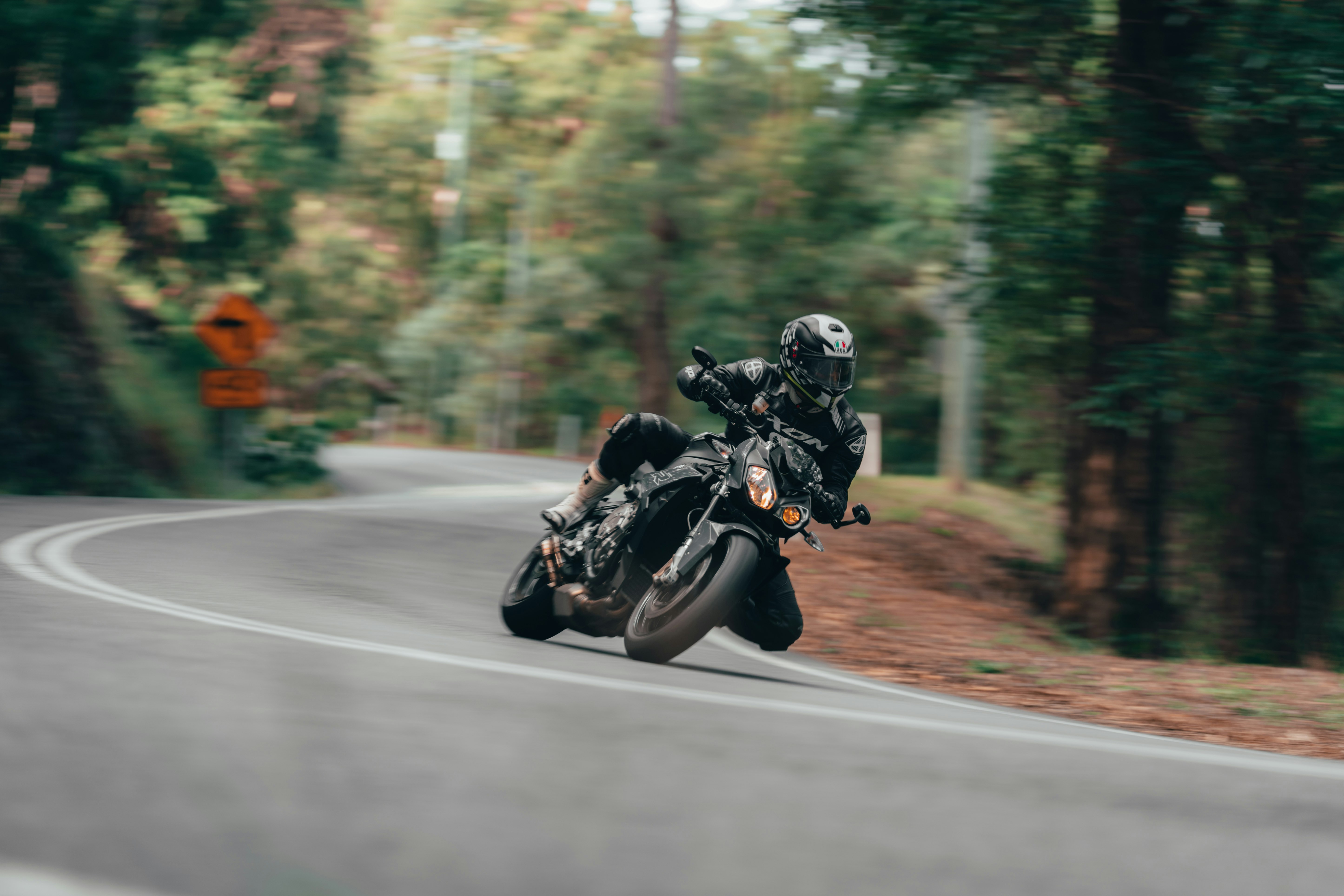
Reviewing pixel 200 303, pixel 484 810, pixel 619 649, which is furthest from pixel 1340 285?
pixel 200 303

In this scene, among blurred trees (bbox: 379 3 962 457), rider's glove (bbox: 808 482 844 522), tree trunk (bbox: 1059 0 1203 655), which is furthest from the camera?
blurred trees (bbox: 379 3 962 457)

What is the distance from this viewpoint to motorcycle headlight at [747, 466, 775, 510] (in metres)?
6.34

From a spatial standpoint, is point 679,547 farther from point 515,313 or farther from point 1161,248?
point 515,313

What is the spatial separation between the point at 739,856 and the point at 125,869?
4.83 feet

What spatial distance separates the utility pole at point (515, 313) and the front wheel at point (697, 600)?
35708 mm

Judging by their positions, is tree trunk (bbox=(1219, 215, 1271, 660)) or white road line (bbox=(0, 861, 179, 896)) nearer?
white road line (bbox=(0, 861, 179, 896))

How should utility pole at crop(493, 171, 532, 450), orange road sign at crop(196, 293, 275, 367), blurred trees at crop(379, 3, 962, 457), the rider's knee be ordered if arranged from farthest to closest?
utility pole at crop(493, 171, 532, 450) < blurred trees at crop(379, 3, 962, 457) < orange road sign at crop(196, 293, 275, 367) < the rider's knee

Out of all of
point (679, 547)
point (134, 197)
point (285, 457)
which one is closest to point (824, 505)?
point (679, 547)

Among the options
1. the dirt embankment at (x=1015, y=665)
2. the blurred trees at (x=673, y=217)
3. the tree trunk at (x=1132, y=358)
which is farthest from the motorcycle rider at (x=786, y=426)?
the blurred trees at (x=673, y=217)

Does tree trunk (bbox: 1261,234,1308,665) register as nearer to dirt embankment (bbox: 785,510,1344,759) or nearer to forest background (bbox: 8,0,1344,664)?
forest background (bbox: 8,0,1344,664)

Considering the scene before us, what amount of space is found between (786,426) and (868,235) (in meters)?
20.9

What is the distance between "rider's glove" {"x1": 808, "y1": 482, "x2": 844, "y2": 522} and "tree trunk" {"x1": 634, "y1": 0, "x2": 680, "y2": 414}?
71.7 ft

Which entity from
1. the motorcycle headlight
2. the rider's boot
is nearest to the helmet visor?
the motorcycle headlight

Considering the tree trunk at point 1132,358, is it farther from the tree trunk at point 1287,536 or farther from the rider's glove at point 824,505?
the rider's glove at point 824,505
